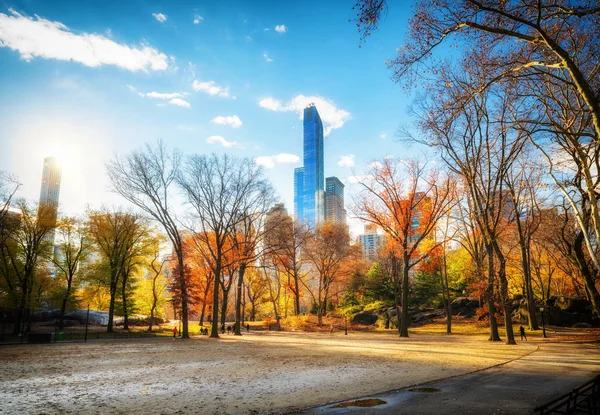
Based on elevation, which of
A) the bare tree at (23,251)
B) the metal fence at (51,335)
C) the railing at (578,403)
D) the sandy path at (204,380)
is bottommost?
the metal fence at (51,335)

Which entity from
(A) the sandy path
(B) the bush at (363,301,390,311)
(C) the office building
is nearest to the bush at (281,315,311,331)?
(B) the bush at (363,301,390,311)

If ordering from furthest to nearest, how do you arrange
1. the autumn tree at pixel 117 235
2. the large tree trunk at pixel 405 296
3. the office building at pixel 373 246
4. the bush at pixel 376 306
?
the bush at pixel 376 306 → the autumn tree at pixel 117 235 → the office building at pixel 373 246 → the large tree trunk at pixel 405 296

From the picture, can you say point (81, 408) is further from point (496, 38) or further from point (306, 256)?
point (306, 256)

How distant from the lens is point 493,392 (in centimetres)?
898

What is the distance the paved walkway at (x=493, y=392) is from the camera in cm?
738

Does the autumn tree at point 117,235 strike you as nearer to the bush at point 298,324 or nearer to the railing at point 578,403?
the bush at point 298,324

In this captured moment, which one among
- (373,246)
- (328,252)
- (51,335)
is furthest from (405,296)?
(373,246)

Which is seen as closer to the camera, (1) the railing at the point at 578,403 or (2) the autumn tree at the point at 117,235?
(1) the railing at the point at 578,403

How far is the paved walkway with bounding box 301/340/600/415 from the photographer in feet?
24.2

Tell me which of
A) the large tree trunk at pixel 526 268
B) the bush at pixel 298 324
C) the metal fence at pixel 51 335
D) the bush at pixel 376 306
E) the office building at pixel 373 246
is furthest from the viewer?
the bush at pixel 376 306

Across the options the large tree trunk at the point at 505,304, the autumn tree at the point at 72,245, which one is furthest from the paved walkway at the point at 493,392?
the autumn tree at the point at 72,245

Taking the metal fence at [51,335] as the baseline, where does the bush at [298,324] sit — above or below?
below

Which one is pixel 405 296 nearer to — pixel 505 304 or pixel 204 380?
pixel 505 304

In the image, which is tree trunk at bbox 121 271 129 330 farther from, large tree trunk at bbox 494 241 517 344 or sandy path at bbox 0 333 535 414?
large tree trunk at bbox 494 241 517 344
